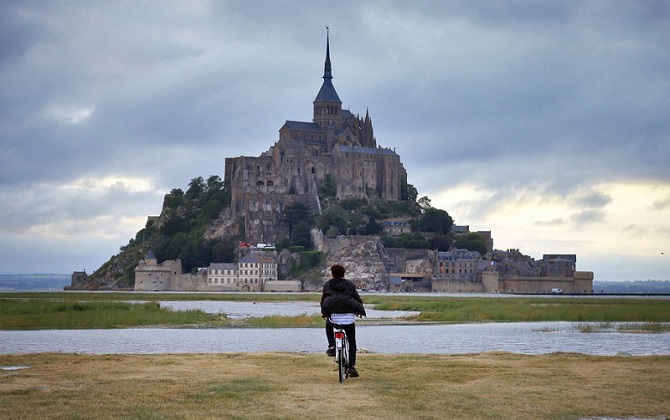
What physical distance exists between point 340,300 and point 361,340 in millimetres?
18401

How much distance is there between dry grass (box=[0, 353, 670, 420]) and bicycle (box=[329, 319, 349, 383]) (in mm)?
297

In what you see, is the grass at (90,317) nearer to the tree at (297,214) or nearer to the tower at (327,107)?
the tree at (297,214)

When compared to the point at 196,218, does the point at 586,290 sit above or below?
below

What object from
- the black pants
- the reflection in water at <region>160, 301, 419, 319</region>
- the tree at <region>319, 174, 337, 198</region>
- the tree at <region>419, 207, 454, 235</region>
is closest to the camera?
the black pants

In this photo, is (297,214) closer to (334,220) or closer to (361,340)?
(334,220)

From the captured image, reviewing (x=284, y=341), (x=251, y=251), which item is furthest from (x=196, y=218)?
(x=284, y=341)

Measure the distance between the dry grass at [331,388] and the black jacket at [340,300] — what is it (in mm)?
1314

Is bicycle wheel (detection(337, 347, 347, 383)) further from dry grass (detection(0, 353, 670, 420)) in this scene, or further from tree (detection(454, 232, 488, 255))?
tree (detection(454, 232, 488, 255))

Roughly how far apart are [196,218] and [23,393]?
150978 millimetres

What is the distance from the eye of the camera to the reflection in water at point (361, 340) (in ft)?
102

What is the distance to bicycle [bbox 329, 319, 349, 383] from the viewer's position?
1797 cm

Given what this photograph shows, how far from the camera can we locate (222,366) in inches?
851

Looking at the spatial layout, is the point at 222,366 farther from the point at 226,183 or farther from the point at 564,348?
the point at 226,183

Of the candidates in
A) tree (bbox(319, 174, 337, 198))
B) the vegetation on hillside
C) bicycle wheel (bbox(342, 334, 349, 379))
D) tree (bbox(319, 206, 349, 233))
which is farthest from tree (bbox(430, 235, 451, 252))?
bicycle wheel (bbox(342, 334, 349, 379))
